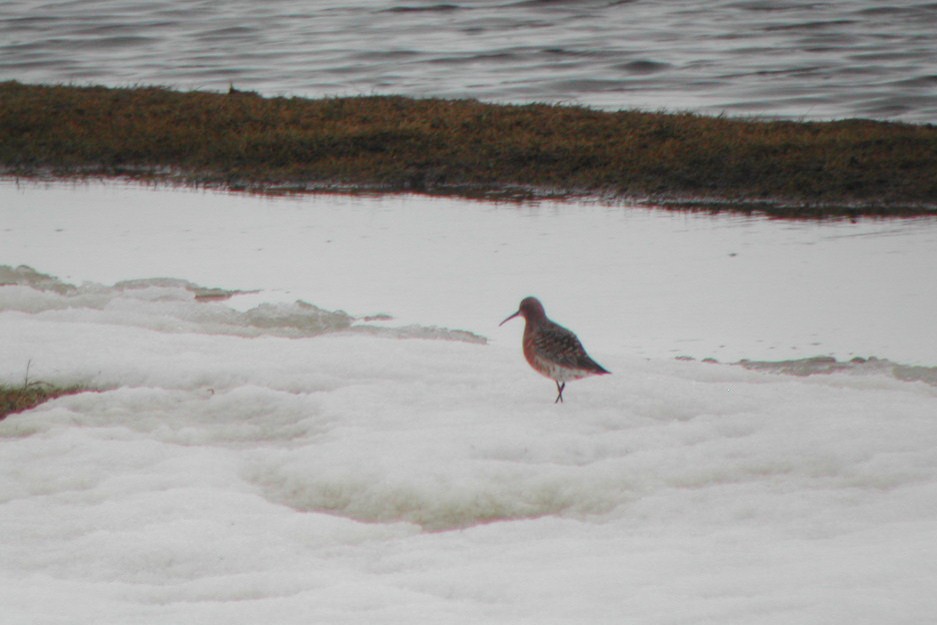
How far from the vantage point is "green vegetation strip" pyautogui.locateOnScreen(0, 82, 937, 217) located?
18.3m

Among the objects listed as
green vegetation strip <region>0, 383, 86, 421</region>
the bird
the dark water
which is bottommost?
green vegetation strip <region>0, 383, 86, 421</region>

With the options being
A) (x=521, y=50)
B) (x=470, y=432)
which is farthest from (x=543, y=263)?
(x=521, y=50)

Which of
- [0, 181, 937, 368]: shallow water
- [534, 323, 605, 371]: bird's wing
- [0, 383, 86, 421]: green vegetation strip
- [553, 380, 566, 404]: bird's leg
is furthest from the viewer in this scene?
[0, 181, 937, 368]: shallow water

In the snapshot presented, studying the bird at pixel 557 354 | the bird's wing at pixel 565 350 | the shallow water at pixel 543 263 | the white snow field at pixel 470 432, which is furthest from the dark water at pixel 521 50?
the bird's wing at pixel 565 350

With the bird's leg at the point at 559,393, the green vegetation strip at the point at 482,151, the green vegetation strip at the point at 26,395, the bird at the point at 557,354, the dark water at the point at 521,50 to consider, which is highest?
the dark water at the point at 521,50

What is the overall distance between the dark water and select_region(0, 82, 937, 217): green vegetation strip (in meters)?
4.64

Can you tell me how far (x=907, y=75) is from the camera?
1302 inches

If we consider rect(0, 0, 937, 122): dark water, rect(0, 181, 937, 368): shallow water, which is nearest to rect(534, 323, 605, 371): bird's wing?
rect(0, 181, 937, 368): shallow water

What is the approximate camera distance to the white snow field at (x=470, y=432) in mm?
6895

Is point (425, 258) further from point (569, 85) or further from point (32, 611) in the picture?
point (569, 85)

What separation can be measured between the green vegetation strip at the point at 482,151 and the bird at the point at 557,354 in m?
7.93

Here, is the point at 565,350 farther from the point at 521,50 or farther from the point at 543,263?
the point at 521,50

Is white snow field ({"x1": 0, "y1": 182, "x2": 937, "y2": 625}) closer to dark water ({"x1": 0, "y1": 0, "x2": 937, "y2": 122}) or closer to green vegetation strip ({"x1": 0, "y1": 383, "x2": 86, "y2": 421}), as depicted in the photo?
green vegetation strip ({"x1": 0, "y1": 383, "x2": 86, "y2": 421})

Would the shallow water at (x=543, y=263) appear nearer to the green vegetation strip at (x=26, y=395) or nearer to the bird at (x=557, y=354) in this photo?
the bird at (x=557, y=354)
